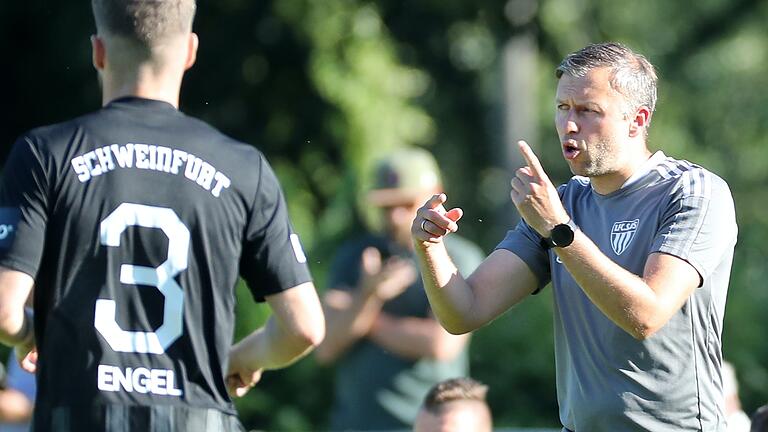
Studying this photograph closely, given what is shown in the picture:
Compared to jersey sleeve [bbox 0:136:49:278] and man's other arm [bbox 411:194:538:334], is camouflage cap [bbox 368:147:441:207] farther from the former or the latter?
jersey sleeve [bbox 0:136:49:278]

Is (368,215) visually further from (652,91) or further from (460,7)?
Result: (652,91)

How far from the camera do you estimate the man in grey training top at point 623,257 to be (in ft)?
13.5

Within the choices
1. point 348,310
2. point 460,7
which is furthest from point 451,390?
point 460,7

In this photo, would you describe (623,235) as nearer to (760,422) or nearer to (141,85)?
(760,422)

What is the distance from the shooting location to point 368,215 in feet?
35.6

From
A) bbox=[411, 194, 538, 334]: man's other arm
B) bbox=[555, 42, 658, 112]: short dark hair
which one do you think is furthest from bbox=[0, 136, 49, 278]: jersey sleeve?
bbox=[555, 42, 658, 112]: short dark hair

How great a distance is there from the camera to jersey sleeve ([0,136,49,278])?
12.6 ft

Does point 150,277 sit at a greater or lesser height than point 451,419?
greater

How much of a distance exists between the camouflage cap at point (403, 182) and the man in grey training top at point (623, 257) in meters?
3.16

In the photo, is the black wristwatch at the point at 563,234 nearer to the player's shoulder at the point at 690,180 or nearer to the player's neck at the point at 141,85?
the player's shoulder at the point at 690,180

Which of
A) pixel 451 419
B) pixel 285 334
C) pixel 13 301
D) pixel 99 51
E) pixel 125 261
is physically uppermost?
pixel 99 51

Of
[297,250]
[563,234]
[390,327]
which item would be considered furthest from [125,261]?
[390,327]

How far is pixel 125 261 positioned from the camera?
390cm

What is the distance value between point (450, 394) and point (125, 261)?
2449 millimetres
